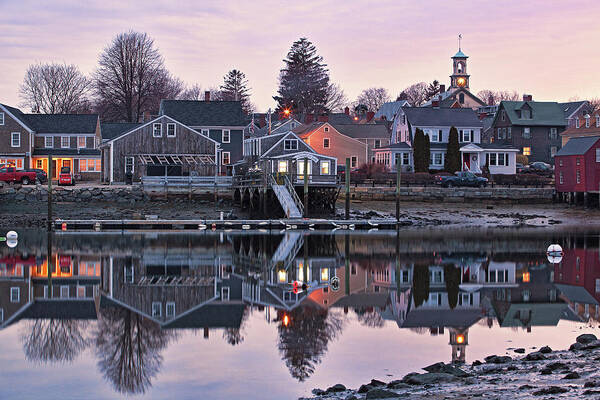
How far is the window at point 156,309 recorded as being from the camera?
22.9m

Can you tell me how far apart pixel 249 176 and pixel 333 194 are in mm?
7052

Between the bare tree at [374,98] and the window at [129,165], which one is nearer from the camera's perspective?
the window at [129,165]

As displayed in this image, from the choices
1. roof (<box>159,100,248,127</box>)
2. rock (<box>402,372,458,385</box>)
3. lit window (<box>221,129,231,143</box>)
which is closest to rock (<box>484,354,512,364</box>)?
rock (<box>402,372,458,385</box>)

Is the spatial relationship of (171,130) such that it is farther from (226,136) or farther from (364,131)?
(364,131)

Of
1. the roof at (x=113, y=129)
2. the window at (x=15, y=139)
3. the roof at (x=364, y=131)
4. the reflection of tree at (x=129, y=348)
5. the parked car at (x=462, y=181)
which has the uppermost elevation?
the roof at (x=364, y=131)

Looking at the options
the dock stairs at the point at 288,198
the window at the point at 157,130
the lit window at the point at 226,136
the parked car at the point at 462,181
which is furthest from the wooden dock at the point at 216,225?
the lit window at the point at 226,136

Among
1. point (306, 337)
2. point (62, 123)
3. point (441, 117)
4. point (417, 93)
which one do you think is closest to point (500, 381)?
point (306, 337)

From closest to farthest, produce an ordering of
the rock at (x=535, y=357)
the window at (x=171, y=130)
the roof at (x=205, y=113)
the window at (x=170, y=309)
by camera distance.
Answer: the rock at (x=535, y=357) → the window at (x=170, y=309) → the window at (x=171, y=130) → the roof at (x=205, y=113)

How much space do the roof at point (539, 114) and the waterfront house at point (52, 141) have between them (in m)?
52.2

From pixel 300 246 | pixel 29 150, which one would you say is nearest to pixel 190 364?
pixel 300 246

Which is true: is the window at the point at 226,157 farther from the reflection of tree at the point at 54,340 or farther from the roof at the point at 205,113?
the reflection of tree at the point at 54,340

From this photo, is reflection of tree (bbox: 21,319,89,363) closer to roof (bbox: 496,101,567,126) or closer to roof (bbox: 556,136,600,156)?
roof (bbox: 556,136,600,156)

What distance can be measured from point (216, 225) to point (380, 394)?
1519 inches

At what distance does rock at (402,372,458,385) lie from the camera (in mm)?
14328
